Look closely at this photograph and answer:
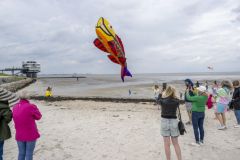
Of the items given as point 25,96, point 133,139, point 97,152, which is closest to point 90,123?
point 133,139

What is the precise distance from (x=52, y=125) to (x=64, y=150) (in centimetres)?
323

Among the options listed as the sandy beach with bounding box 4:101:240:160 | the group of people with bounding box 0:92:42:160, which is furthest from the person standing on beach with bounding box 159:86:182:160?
the group of people with bounding box 0:92:42:160

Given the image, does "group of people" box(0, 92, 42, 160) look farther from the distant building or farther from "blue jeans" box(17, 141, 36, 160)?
the distant building

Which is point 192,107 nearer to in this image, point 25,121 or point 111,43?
point 111,43

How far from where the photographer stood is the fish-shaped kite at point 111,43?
7.53 m

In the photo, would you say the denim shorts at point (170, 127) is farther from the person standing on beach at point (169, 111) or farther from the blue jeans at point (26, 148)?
the blue jeans at point (26, 148)

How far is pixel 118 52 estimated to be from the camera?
7.71 metres

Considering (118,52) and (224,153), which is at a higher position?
(118,52)

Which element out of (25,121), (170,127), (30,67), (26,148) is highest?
(30,67)

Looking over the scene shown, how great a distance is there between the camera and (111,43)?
761 cm

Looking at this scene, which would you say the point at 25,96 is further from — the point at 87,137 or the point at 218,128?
the point at 218,128

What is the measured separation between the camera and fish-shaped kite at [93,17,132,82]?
24.7ft

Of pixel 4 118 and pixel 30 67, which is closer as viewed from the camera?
pixel 4 118

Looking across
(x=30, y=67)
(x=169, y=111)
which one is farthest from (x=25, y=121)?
(x=30, y=67)
